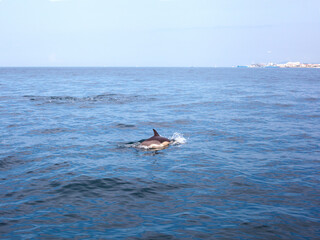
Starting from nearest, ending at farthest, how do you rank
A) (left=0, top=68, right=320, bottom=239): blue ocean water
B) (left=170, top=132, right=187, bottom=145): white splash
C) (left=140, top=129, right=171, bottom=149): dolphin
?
(left=0, top=68, right=320, bottom=239): blue ocean water → (left=140, top=129, right=171, bottom=149): dolphin → (left=170, top=132, right=187, bottom=145): white splash

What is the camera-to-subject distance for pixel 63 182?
12.4 meters

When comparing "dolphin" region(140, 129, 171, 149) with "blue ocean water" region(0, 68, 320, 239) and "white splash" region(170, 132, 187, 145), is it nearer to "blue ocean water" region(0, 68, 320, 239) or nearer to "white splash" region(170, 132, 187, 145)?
"blue ocean water" region(0, 68, 320, 239)

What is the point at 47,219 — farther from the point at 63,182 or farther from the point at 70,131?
the point at 70,131

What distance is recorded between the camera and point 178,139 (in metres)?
19.4

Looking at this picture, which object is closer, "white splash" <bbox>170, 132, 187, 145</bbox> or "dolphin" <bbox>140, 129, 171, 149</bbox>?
"dolphin" <bbox>140, 129, 171, 149</bbox>

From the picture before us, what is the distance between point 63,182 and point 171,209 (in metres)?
4.86

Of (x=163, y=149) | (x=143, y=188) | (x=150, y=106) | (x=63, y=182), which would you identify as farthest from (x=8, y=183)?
(x=150, y=106)

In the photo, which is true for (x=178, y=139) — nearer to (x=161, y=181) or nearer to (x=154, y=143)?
(x=154, y=143)

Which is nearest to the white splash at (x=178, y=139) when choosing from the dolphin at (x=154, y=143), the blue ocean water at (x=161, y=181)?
the blue ocean water at (x=161, y=181)

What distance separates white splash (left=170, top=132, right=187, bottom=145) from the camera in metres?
18.8

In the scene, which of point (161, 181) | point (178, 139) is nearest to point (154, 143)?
point (178, 139)

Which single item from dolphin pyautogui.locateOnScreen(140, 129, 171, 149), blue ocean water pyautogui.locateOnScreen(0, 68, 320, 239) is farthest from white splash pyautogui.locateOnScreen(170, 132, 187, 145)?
dolphin pyautogui.locateOnScreen(140, 129, 171, 149)

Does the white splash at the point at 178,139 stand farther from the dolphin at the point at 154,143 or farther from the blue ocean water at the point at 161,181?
the dolphin at the point at 154,143

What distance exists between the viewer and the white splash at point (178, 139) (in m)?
18.8
